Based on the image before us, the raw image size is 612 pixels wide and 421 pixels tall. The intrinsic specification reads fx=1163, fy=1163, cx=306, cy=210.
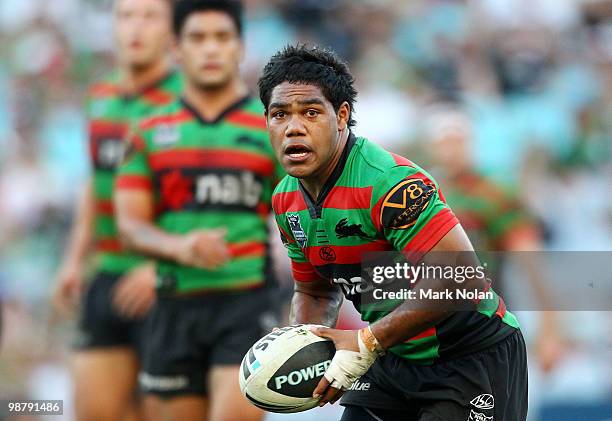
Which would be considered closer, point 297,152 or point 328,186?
point 297,152

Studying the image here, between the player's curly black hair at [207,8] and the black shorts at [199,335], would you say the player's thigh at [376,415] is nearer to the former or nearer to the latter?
the black shorts at [199,335]

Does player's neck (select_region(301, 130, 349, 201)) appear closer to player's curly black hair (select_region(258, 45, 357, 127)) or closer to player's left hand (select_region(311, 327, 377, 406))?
player's curly black hair (select_region(258, 45, 357, 127))

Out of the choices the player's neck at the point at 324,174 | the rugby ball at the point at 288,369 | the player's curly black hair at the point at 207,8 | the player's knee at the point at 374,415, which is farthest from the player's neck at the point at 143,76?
the rugby ball at the point at 288,369

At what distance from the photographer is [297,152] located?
4.12m

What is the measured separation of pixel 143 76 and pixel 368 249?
4034 mm

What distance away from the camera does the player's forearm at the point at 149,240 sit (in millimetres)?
6336

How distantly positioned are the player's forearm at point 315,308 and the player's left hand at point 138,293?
2.47 metres

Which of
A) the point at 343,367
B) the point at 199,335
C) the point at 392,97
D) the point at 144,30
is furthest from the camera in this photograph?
the point at 392,97

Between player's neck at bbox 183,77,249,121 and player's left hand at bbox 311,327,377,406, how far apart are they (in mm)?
2800

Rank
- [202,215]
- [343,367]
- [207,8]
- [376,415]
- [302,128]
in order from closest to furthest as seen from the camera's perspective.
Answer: [343,367] → [302,128] → [376,415] → [202,215] → [207,8]

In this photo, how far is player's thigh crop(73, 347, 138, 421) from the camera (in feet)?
23.9

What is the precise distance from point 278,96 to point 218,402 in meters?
2.43

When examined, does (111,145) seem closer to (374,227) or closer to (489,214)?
(489,214)

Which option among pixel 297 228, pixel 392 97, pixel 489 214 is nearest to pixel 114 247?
pixel 489 214
